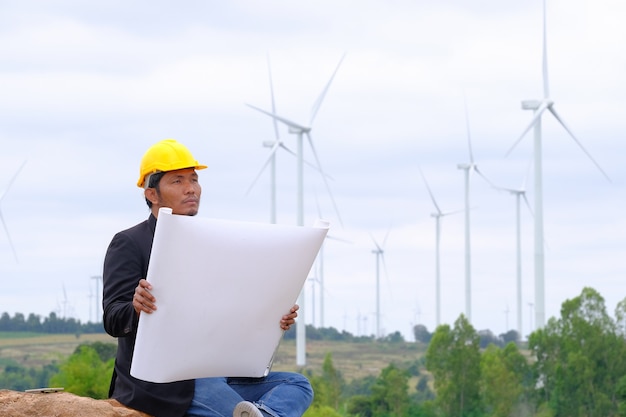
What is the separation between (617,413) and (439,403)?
16.0 meters

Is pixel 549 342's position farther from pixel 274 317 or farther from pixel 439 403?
pixel 274 317

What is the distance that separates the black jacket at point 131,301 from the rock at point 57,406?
14 centimetres

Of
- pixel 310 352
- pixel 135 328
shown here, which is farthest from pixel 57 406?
pixel 310 352

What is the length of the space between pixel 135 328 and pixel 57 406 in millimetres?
967

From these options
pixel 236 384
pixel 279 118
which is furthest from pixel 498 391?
pixel 236 384

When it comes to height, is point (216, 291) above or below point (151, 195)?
below

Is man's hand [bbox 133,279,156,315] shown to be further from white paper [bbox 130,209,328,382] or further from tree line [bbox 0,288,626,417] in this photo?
tree line [bbox 0,288,626,417]

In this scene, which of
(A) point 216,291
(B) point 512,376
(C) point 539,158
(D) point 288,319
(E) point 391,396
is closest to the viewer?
(A) point 216,291

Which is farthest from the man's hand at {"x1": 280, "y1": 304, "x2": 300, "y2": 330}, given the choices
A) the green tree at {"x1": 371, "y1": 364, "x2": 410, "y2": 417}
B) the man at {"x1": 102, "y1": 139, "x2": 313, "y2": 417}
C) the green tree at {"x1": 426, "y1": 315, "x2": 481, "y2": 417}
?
the green tree at {"x1": 371, "y1": 364, "x2": 410, "y2": 417}

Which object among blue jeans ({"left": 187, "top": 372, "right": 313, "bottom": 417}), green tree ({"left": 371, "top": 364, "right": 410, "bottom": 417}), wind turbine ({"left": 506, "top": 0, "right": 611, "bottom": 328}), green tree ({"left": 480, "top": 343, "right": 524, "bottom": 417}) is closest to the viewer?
blue jeans ({"left": 187, "top": 372, "right": 313, "bottom": 417})

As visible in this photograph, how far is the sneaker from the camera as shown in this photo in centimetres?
927

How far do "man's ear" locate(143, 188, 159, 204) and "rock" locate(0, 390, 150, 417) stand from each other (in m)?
1.50

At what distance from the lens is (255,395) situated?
Result: 993cm

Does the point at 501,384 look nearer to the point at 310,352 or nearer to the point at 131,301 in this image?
the point at 310,352
